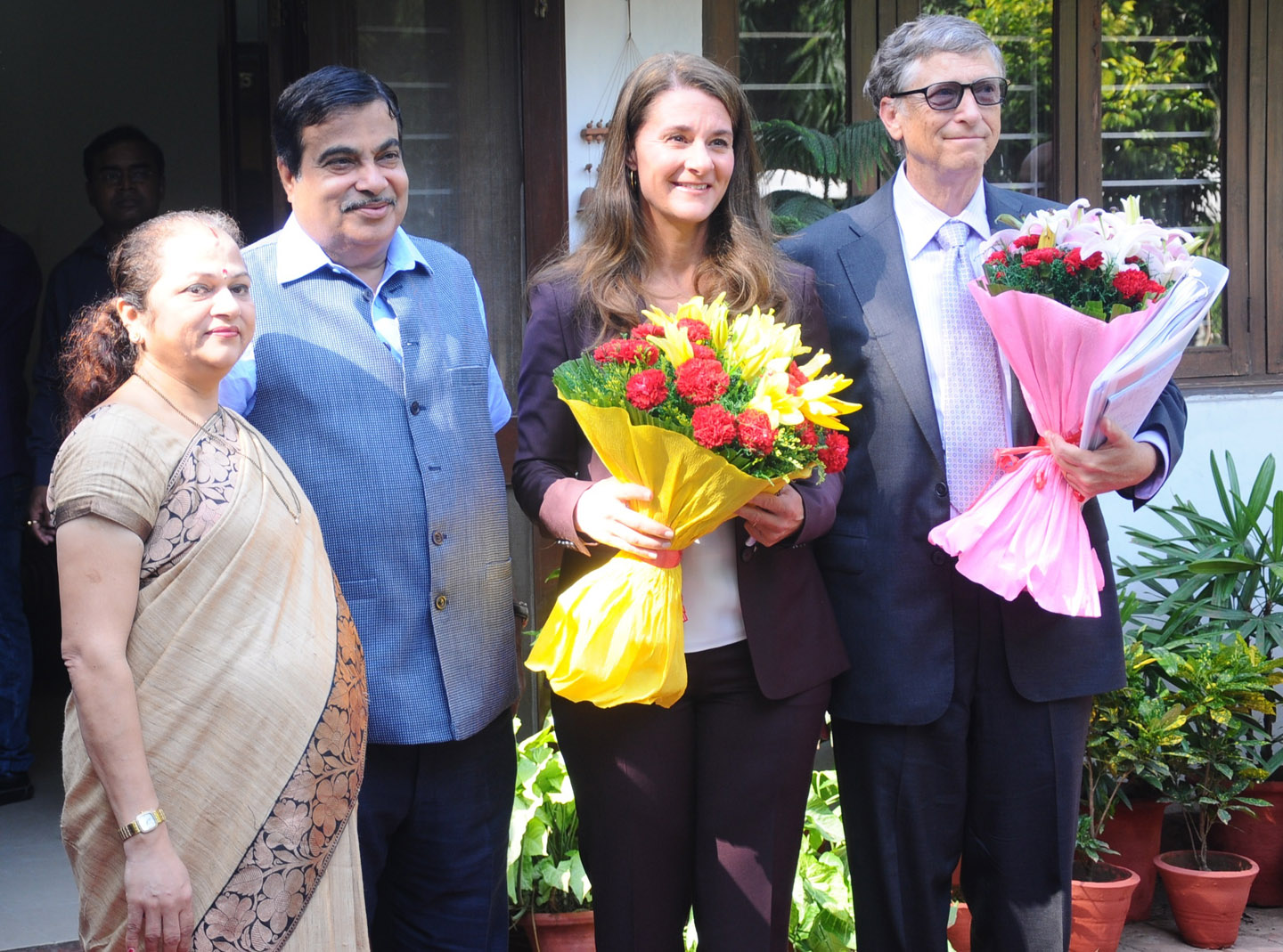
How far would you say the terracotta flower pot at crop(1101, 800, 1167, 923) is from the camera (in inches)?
155

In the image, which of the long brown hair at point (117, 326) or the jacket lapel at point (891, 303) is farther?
the jacket lapel at point (891, 303)

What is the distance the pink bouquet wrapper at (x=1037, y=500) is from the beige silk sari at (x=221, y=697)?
3.88ft

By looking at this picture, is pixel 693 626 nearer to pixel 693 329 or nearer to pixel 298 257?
pixel 693 329

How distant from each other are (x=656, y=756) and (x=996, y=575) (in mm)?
705

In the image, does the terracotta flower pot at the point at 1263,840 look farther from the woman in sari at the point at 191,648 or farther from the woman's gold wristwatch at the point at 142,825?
the woman's gold wristwatch at the point at 142,825

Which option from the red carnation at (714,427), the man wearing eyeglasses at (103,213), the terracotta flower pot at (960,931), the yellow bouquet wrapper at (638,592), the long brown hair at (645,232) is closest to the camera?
the red carnation at (714,427)

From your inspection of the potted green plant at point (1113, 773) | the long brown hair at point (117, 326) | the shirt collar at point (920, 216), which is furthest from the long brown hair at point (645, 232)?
the potted green plant at point (1113, 773)

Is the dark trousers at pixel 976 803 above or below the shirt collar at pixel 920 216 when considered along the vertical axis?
below

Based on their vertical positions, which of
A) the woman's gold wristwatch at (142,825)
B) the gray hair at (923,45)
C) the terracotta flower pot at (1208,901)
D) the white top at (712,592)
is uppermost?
the gray hair at (923,45)

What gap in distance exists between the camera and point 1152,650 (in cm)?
388

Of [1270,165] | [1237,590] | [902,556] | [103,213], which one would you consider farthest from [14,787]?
[1270,165]

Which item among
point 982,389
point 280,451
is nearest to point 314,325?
point 280,451

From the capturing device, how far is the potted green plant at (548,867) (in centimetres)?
338

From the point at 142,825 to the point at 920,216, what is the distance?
71.4 inches
